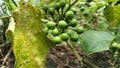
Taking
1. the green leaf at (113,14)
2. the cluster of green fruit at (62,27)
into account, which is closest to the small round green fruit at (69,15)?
the cluster of green fruit at (62,27)

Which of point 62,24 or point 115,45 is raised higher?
point 62,24

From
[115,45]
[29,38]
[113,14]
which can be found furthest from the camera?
[113,14]

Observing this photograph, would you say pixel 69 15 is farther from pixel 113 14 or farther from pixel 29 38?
pixel 113 14

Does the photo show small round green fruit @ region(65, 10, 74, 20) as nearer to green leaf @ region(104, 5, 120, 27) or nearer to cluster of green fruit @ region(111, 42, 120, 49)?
cluster of green fruit @ region(111, 42, 120, 49)

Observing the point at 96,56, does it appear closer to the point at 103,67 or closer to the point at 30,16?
the point at 103,67

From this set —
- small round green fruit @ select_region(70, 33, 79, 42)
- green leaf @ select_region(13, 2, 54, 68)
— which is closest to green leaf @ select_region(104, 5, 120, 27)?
small round green fruit @ select_region(70, 33, 79, 42)

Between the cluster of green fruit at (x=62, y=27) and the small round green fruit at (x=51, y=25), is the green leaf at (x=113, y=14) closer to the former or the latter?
the cluster of green fruit at (x=62, y=27)

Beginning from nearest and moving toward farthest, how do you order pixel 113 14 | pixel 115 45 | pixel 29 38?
pixel 29 38, pixel 115 45, pixel 113 14

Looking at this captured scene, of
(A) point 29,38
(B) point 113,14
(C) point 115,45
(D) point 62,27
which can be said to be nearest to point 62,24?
(D) point 62,27
